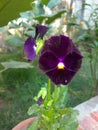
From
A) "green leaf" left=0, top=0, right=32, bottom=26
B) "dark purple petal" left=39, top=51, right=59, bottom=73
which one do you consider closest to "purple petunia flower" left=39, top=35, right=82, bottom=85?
"dark purple petal" left=39, top=51, right=59, bottom=73

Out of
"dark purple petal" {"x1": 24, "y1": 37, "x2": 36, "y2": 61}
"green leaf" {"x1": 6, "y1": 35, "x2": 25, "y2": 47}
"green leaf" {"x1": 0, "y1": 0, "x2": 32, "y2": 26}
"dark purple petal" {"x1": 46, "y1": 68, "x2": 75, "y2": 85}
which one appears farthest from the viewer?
"green leaf" {"x1": 6, "y1": 35, "x2": 25, "y2": 47}

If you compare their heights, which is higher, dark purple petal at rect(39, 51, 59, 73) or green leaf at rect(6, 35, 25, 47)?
dark purple petal at rect(39, 51, 59, 73)

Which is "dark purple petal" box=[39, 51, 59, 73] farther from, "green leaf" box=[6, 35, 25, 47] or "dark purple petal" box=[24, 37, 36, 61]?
"green leaf" box=[6, 35, 25, 47]

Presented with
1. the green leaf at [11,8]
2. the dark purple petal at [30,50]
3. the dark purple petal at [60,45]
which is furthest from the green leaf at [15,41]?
the dark purple petal at [60,45]

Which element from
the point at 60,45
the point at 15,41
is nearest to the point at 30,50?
the point at 60,45

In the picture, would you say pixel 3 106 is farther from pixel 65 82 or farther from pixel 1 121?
pixel 65 82

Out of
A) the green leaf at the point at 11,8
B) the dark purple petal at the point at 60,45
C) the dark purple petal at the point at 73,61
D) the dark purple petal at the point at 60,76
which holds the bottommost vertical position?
the dark purple petal at the point at 60,76

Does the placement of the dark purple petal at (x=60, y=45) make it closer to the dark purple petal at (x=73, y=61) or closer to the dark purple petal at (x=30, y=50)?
the dark purple petal at (x=73, y=61)

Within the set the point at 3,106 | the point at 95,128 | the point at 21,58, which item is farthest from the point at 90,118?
the point at 21,58
